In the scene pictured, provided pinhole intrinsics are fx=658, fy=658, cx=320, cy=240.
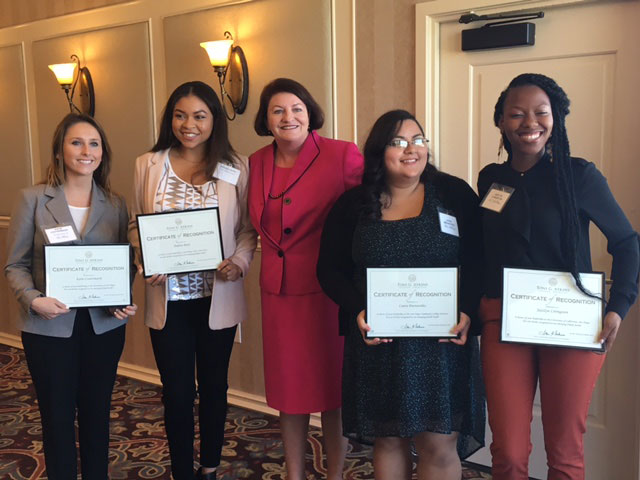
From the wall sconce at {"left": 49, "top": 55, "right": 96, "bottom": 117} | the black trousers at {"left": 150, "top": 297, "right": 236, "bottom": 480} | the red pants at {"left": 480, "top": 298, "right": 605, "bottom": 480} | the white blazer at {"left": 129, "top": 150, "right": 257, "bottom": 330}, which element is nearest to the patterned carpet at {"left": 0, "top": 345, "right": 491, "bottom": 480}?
the black trousers at {"left": 150, "top": 297, "right": 236, "bottom": 480}

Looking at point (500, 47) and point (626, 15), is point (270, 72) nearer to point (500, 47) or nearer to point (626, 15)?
point (500, 47)

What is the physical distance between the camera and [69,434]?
2.49m

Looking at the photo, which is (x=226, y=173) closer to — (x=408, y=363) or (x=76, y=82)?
(x=408, y=363)

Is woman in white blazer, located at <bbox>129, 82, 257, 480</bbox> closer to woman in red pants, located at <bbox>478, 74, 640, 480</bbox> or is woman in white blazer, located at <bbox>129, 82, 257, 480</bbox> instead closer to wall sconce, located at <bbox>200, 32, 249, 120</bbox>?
woman in red pants, located at <bbox>478, 74, 640, 480</bbox>

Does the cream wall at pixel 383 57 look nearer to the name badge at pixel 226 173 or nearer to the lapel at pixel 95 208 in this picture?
the name badge at pixel 226 173

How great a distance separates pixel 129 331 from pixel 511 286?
3470mm

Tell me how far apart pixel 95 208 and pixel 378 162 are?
1088mm

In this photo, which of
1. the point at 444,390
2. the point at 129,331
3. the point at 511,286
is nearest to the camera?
the point at 511,286

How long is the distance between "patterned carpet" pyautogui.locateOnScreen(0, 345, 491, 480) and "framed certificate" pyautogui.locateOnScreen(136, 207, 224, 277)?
1.22 meters

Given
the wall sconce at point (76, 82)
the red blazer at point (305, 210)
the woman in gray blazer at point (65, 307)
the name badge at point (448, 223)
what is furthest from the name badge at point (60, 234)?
the wall sconce at point (76, 82)

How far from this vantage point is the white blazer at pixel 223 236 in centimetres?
261

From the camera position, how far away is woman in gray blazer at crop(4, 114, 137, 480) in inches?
→ 93.4

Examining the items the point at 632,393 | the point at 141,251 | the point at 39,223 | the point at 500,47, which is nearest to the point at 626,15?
the point at 500,47

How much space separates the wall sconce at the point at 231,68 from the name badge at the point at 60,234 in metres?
1.63
